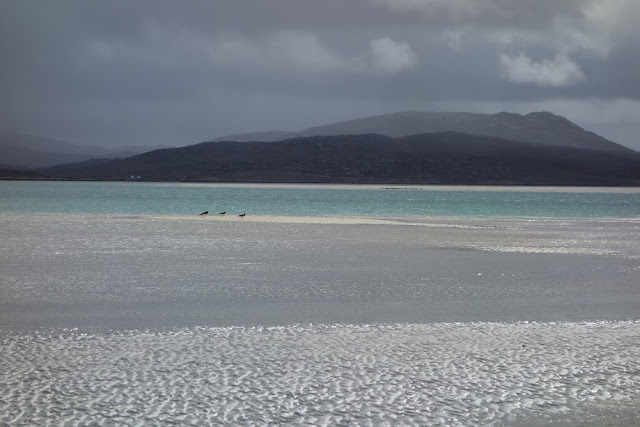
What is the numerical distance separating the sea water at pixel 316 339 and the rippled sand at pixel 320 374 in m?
0.03

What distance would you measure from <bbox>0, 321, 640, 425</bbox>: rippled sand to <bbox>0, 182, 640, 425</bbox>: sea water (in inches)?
1.3

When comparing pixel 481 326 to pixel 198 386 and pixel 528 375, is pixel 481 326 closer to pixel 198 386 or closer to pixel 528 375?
pixel 528 375

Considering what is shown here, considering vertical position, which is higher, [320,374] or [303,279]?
[303,279]

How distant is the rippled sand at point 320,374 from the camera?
7715mm

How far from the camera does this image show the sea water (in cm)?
792

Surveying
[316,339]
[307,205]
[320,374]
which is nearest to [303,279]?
[316,339]

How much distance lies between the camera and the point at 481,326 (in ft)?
40.0

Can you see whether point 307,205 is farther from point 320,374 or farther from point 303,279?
point 320,374

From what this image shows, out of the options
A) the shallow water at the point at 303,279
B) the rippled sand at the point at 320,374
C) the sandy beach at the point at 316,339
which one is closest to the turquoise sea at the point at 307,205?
the shallow water at the point at 303,279

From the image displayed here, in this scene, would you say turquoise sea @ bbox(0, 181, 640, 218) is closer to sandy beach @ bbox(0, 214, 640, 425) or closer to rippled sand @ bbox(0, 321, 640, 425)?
sandy beach @ bbox(0, 214, 640, 425)

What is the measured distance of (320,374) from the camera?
9.17 meters

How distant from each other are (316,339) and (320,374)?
1910 mm

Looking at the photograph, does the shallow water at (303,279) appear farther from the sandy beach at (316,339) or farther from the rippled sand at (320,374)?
the rippled sand at (320,374)

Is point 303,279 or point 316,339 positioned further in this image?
point 303,279
